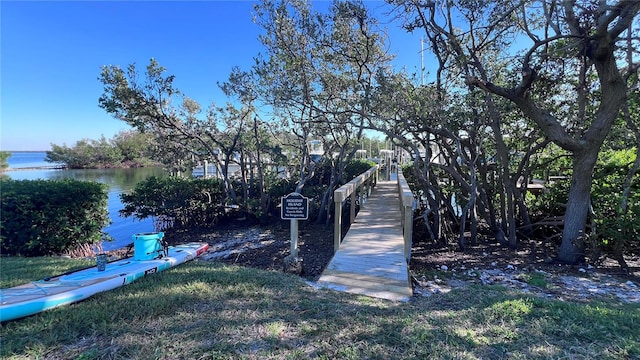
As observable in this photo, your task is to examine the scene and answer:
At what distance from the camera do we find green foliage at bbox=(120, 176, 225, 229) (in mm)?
8219

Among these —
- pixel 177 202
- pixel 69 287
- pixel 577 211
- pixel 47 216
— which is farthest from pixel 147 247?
pixel 577 211

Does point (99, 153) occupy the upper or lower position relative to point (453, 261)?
upper

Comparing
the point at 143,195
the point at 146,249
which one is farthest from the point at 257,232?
the point at 146,249

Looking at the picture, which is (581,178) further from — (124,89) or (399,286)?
(124,89)

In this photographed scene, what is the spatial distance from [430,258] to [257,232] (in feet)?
14.6

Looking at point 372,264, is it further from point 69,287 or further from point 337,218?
point 69,287

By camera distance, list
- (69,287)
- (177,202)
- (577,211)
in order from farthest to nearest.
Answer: (177,202) < (577,211) < (69,287)

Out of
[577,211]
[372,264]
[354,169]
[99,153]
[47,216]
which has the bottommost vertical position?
[372,264]

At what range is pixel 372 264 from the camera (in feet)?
13.8

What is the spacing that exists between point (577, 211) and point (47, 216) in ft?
29.8

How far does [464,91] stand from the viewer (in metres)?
5.93

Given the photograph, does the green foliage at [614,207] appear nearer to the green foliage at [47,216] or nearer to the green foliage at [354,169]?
the green foliage at [354,169]

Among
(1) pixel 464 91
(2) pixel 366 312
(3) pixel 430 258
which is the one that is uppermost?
(1) pixel 464 91

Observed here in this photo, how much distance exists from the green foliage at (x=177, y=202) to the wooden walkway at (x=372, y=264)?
4.58m
